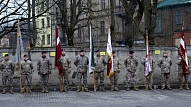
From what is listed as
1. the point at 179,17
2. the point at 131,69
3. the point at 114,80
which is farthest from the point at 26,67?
the point at 179,17

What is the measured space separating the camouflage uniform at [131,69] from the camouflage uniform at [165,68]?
1362 millimetres

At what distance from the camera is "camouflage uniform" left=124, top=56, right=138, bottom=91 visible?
18.1 metres

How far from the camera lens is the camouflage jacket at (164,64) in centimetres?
1841

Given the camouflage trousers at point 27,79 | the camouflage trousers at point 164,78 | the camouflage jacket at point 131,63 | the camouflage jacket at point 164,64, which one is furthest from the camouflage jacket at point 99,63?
the camouflage trousers at point 27,79

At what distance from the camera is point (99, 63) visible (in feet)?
58.9

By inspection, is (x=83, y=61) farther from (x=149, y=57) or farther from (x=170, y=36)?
(x=170, y=36)

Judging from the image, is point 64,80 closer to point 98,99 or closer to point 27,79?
point 27,79

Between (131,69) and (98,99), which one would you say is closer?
(98,99)

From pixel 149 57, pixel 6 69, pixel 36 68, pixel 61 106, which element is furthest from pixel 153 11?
pixel 61 106

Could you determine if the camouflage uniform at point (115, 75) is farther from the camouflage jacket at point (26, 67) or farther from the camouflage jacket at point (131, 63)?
the camouflage jacket at point (26, 67)

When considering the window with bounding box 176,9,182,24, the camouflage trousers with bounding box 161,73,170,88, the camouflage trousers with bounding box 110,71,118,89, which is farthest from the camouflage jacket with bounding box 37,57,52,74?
the window with bounding box 176,9,182,24

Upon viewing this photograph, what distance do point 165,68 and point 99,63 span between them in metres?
3.44

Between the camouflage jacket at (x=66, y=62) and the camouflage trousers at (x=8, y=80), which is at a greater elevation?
the camouflage jacket at (x=66, y=62)

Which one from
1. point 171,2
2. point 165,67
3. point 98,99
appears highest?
point 171,2
